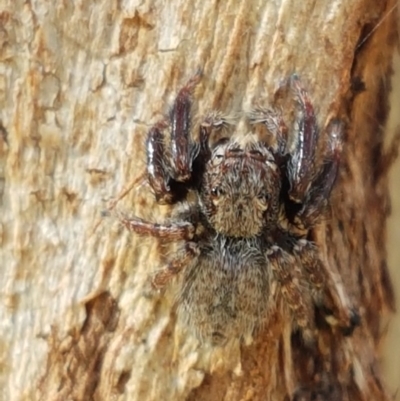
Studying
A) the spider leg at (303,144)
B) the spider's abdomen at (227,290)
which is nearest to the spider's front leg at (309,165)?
the spider leg at (303,144)

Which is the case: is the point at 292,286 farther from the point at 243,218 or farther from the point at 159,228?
the point at 159,228

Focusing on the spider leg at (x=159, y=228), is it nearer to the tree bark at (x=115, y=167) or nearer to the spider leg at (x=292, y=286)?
the tree bark at (x=115, y=167)

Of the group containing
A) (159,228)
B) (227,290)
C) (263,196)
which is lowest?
(227,290)

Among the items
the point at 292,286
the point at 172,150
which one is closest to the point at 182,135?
the point at 172,150

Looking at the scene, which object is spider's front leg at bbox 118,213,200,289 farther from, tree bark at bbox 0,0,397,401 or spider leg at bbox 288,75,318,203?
spider leg at bbox 288,75,318,203

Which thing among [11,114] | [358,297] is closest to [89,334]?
[11,114]

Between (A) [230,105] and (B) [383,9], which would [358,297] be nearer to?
(A) [230,105]

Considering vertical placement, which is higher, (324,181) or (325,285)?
(324,181)

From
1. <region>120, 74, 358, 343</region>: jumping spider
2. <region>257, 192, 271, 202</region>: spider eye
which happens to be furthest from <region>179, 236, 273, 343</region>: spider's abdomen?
<region>257, 192, 271, 202</region>: spider eye
